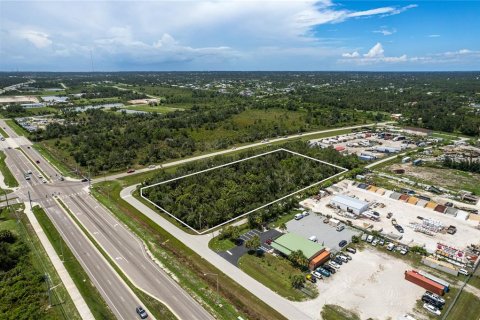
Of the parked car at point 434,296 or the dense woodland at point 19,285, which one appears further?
the parked car at point 434,296

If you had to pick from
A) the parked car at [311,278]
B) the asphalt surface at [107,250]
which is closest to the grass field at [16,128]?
the asphalt surface at [107,250]

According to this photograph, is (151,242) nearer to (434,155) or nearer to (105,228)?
(105,228)

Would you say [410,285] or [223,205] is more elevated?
[223,205]

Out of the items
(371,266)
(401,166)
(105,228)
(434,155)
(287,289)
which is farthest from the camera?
(434,155)

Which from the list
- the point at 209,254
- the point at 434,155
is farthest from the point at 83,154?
the point at 434,155

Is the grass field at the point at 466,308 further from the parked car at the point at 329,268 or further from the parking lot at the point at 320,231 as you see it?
the parking lot at the point at 320,231

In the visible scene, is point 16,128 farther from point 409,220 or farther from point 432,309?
point 432,309

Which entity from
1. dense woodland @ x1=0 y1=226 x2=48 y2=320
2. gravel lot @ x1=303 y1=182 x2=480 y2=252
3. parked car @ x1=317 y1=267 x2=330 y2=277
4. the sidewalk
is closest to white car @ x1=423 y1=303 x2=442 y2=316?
parked car @ x1=317 y1=267 x2=330 y2=277

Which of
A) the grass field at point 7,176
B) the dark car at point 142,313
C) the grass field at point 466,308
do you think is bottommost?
the grass field at point 466,308
